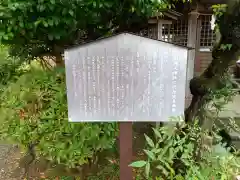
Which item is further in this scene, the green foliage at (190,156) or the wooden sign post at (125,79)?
the green foliage at (190,156)

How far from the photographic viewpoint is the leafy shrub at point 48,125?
2.85 m

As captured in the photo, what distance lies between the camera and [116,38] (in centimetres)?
221

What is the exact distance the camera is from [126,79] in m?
2.27

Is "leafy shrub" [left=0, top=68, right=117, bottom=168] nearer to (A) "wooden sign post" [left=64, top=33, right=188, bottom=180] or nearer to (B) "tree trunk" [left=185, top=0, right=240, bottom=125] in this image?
(A) "wooden sign post" [left=64, top=33, right=188, bottom=180]

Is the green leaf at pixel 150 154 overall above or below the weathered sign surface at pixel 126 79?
below

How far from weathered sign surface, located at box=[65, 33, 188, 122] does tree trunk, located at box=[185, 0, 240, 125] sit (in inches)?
45.9

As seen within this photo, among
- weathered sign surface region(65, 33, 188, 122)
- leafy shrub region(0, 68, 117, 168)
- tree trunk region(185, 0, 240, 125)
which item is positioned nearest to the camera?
weathered sign surface region(65, 33, 188, 122)

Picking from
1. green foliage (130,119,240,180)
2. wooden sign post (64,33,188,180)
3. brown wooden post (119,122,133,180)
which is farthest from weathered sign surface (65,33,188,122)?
green foliage (130,119,240,180)

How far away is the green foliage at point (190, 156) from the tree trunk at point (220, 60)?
0.70 meters

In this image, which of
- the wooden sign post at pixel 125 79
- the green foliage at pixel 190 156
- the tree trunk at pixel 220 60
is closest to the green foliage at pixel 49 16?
the wooden sign post at pixel 125 79

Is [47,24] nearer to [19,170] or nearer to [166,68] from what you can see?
[166,68]

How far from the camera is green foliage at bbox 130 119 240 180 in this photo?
7.79 feet

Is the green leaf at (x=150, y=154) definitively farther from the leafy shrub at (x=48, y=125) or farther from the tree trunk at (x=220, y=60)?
the tree trunk at (x=220, y=60)

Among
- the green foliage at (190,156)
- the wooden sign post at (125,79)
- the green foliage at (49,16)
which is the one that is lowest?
the green foliage at (190,156)
